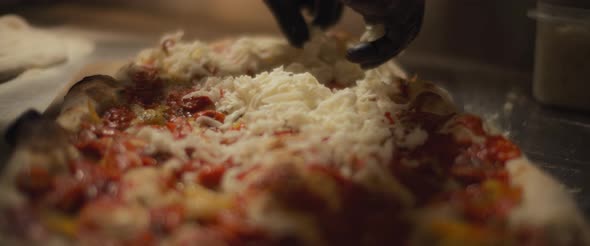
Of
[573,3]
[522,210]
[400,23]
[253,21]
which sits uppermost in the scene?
[400,23]

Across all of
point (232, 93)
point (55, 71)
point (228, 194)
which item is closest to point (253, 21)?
point (55, 71)

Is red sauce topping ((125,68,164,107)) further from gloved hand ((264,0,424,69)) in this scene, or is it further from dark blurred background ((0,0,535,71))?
dark blurred background ((0,0,535,71))

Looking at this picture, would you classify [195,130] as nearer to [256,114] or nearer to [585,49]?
[256,114]

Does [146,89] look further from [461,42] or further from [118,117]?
[461,42]

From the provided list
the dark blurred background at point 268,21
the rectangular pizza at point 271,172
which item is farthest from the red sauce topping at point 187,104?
the dark blurred background at point 268,21

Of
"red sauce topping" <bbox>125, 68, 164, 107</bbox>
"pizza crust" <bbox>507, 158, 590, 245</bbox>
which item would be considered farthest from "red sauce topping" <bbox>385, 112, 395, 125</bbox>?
"red sauce topping" <bbox>125, 68, 164, 107</bbox>

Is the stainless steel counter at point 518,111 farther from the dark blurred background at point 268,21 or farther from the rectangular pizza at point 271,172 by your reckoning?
the rectangular pizza at point 271,172

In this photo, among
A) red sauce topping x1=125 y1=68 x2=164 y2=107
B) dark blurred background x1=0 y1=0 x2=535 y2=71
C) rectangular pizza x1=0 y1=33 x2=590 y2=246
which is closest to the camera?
rectangular pizza x1=0 y1=33 x2=590 y2=246
